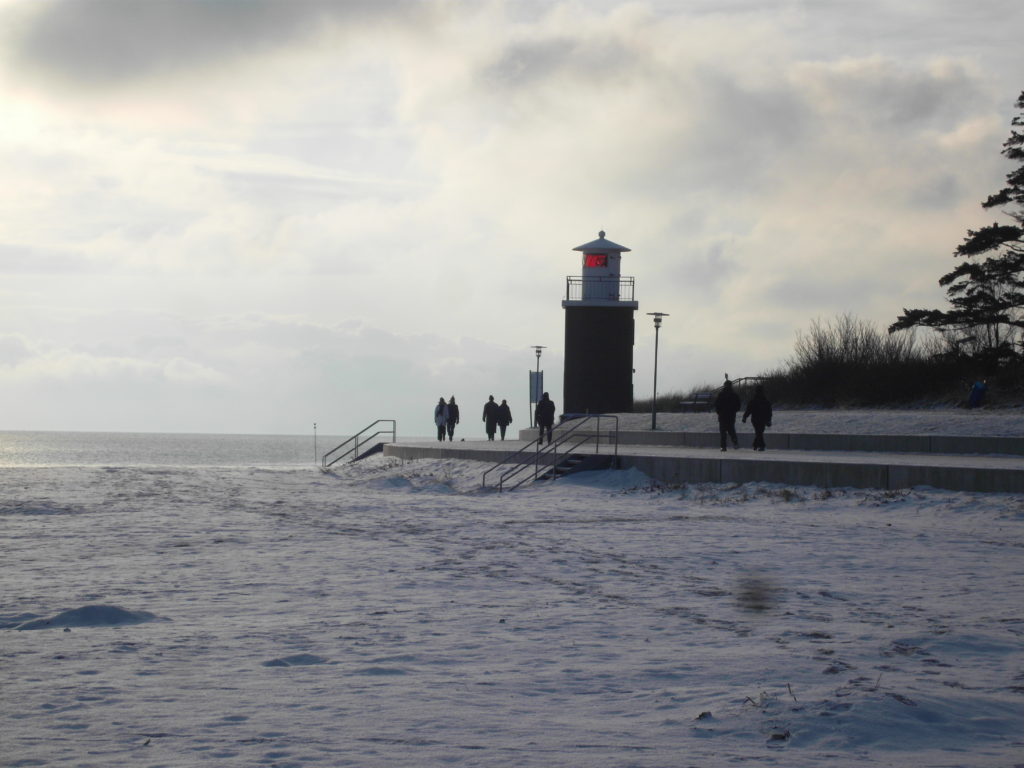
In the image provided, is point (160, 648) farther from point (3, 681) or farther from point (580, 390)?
point (580, 390)

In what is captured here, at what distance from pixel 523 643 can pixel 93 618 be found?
325 cm

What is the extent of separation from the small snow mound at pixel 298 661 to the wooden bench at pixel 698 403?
100.0 feet

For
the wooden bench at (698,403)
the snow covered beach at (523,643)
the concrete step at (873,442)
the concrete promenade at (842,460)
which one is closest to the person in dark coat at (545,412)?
the concrete promenade at (842,460)

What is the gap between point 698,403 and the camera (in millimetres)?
38625

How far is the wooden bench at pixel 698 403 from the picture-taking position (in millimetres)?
38438

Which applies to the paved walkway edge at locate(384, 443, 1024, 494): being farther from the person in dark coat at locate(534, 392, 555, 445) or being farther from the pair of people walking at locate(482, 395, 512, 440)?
the pair of people walking at locate(482, 395, 512, 440)

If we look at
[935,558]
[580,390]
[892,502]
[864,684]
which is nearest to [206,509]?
[892,502]

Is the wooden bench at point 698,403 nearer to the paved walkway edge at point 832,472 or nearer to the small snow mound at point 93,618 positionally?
the paved walkway edge at point 832,472

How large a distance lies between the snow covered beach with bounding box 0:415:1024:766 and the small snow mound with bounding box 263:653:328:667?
2cm

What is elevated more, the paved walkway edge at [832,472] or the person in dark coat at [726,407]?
the person in dark coat at [726,407]

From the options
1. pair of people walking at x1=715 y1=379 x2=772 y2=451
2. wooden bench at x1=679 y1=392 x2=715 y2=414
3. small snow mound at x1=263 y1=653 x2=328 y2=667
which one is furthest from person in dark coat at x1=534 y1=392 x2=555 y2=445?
small snow mound at x1=263 y1=653 x2=328 y2=667

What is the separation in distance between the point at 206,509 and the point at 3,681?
1299 centimetres

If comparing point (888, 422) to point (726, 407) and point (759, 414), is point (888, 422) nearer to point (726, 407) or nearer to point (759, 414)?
point (759, 414)

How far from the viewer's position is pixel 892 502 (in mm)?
16547
